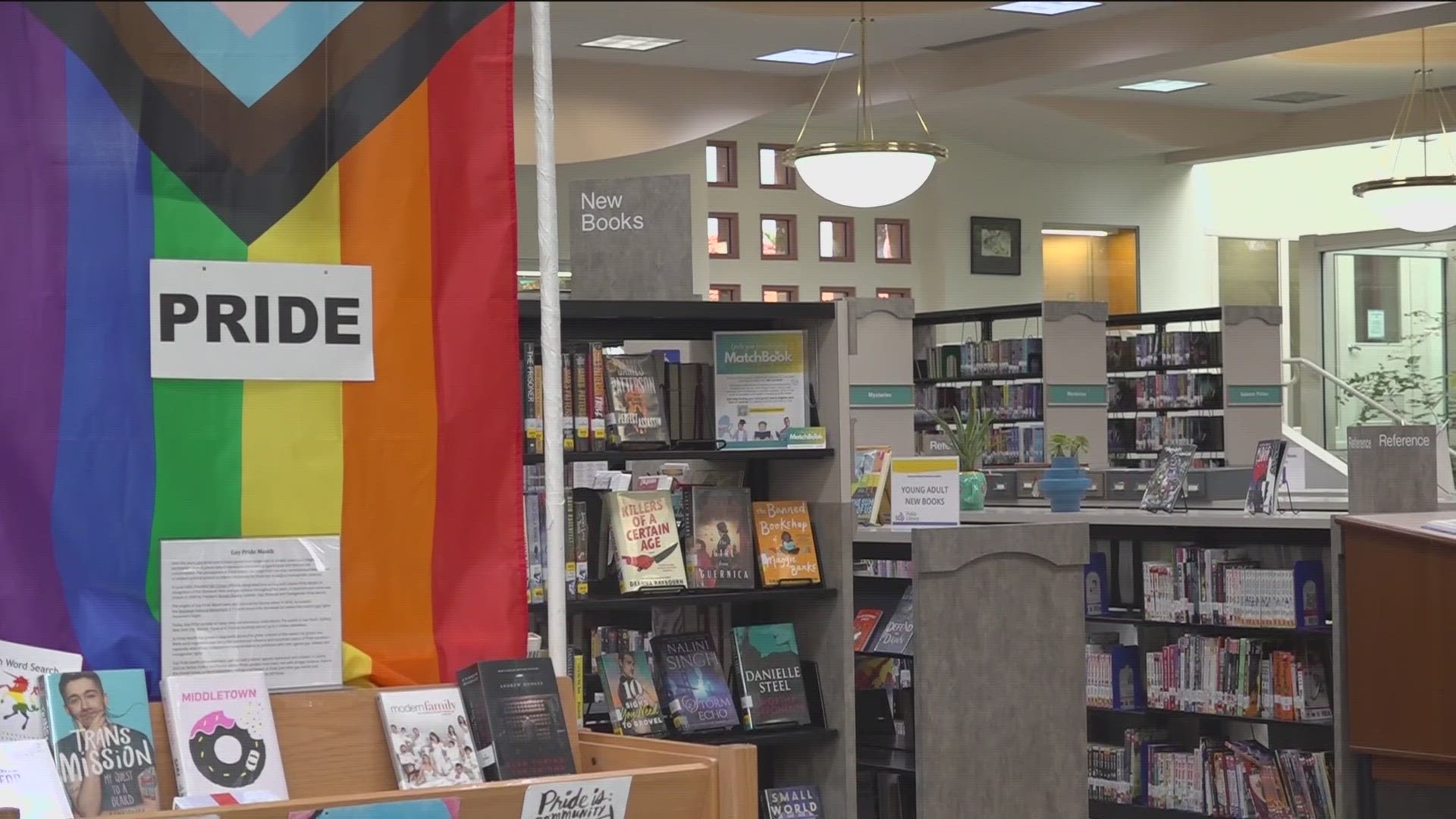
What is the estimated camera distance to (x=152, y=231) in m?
2.67

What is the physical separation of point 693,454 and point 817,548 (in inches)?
18.6

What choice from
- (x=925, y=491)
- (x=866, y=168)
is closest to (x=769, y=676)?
(x=925, y=491)

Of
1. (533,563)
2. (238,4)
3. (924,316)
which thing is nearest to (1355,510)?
(533,563)

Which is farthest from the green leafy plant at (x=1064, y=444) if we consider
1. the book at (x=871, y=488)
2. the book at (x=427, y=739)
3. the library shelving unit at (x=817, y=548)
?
the book at (x=427, y=739)

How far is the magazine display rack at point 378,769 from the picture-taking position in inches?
105

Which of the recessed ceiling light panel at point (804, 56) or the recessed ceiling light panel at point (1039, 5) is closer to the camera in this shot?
the recessed ceiling light panel at point (1039, 5)

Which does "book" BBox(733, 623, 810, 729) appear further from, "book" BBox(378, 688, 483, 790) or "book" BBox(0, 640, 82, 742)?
"book" BBox(0, 640, 82, 742)

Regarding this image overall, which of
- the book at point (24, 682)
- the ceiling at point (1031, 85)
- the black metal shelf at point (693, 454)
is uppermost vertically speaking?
the ceiling at point (1031, 85)

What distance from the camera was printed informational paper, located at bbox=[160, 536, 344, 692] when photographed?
8.75 ft

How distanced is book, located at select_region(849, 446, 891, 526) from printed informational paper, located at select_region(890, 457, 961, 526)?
41 centimetres

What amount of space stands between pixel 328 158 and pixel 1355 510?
163 inches

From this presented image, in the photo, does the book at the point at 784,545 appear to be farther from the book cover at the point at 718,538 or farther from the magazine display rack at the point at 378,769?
the magazine display rack at the point at 378,769

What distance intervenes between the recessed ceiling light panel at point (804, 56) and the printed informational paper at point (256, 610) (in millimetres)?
9987

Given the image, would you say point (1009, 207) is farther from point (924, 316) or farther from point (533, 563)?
point (533, 563)
